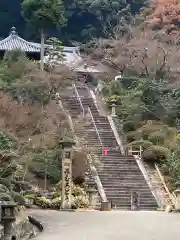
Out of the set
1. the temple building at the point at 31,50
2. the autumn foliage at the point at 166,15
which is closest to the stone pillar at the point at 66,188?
the temple building at the point at 31,50

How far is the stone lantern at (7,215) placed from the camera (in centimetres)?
854

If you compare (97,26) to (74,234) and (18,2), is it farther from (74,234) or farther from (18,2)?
(74,234)

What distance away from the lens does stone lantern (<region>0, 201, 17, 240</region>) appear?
8.54 metres

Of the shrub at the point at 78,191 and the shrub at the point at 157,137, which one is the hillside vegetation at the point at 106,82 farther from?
the shrub at the point at 78,191

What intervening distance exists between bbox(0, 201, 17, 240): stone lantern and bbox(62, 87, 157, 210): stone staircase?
12815 mm

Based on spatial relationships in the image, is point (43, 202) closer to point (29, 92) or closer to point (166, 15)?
point (29, 92)

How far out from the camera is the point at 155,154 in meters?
26.0

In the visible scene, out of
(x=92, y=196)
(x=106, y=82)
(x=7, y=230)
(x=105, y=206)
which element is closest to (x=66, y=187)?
(x=105, y=206)

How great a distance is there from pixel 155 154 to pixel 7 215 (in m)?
18.0

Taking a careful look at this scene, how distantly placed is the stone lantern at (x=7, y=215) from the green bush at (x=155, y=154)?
17.6 m

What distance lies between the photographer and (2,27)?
171ft

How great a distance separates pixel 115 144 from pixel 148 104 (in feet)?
13.8

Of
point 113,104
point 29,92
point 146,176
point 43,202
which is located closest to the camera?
point 43,202

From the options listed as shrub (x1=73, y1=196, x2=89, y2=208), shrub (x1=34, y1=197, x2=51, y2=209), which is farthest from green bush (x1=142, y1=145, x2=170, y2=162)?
shrub (x1=34, y1=197, x2=51, y2=209)
